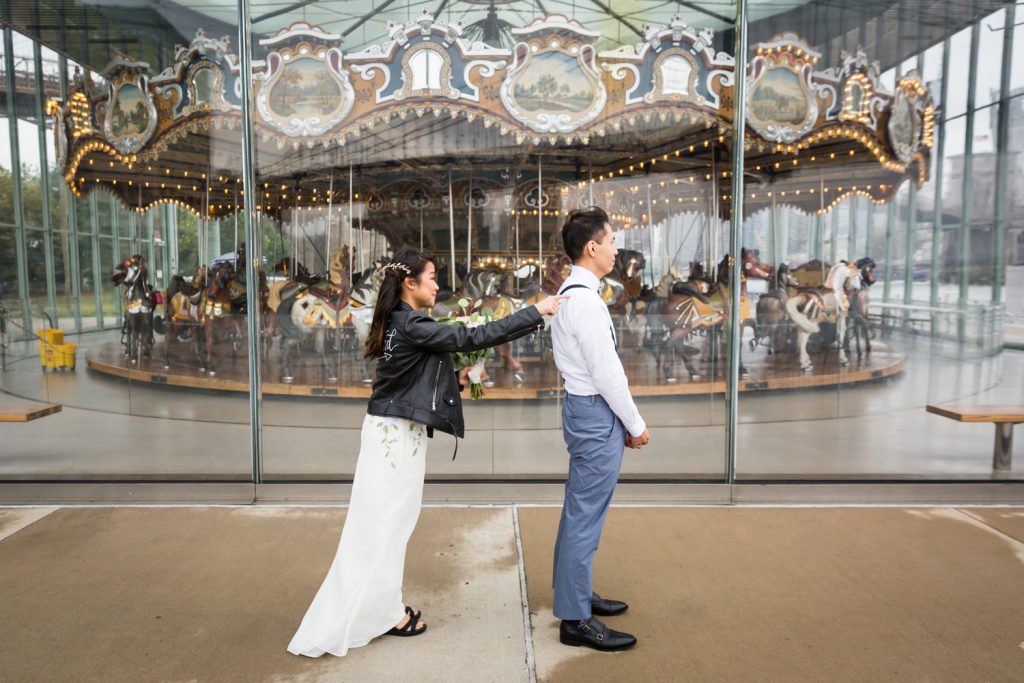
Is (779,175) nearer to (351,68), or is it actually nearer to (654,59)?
(654,59)

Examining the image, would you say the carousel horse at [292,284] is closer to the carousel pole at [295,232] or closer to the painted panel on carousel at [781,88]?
the carousel pole at [295,232]

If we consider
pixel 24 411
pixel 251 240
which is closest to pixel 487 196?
pixel 251 240

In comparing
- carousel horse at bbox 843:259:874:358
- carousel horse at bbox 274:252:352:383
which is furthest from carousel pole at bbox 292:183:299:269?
carousel horse at bbox 843:259:874:358

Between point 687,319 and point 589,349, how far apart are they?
4846mm

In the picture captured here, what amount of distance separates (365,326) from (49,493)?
360 cm

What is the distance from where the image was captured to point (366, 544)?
8.87 feet

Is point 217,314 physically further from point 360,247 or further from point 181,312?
point 360,247

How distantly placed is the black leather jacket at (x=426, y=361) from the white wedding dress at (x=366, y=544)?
9 cm

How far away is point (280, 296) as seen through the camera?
Result: 6.34 m

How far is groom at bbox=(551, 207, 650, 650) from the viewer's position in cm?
265

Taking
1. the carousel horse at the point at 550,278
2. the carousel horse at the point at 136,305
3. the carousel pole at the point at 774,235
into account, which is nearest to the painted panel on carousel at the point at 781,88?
the carousel pole at the point at 774,235

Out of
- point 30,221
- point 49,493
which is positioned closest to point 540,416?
point 49,493

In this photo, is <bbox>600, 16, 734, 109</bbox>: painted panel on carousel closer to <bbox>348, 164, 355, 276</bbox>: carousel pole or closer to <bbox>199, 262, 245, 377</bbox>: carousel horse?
<bbox>348, 164, 355, 276</bbox>: carousel pole

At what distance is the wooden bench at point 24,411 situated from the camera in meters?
4.77
